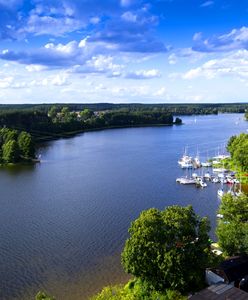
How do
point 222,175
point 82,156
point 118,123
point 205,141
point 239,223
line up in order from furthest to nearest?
point 118,123 → point 205,141 → point 82,156 → point 222,175 → point 239,223

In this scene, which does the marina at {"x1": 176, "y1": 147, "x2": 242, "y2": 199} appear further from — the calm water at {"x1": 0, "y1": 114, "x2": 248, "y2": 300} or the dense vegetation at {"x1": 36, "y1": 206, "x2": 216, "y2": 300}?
the dense vegetation at {"x1": 36, "y1": 206, "x2": 216, "y2": 300}

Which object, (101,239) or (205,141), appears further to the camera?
(205,141)

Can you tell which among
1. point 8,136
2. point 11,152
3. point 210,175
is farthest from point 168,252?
point 8,136

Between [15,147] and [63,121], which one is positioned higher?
[63,121]

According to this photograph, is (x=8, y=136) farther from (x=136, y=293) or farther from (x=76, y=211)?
(x=136, y=293)

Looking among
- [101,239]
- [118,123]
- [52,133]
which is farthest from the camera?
[118,123]

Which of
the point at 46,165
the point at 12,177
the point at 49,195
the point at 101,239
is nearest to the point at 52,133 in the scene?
the point at 46,165

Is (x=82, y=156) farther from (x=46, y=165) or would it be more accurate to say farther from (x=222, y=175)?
(x=222, y=175)

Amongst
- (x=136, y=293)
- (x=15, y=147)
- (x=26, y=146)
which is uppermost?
(x=15, y=147)
